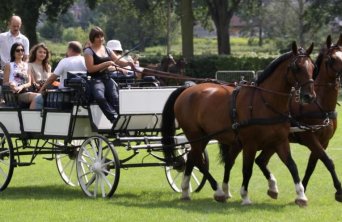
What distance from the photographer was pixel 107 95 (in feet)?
38.8

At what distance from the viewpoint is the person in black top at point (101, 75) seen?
38.1ft

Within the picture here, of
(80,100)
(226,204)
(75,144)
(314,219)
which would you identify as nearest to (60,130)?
(80,100)

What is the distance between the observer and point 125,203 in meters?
10.9

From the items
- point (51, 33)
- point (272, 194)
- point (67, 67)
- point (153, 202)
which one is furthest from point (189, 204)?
point (51, 33)

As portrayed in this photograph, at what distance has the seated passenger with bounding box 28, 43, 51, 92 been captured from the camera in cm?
1314

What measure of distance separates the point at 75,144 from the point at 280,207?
168 inches

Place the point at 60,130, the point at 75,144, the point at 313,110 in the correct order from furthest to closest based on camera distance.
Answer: the point at 75,144 < the point at 60,130 < the point at 313,110

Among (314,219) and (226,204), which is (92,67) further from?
(314,219)

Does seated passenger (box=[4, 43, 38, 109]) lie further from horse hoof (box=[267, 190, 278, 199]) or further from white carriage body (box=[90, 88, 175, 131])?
horse hoof (box=[267, 190, 278, 199])

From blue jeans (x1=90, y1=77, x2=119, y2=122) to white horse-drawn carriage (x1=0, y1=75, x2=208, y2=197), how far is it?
13cm

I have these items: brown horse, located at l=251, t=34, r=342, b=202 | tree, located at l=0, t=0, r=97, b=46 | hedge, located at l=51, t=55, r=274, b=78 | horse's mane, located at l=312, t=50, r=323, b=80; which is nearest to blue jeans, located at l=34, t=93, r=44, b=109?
brown horse, located at l=251, t=34, r=342, b=202

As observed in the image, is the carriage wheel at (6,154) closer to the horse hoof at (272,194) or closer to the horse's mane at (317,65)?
the horse hoof at (272,194)

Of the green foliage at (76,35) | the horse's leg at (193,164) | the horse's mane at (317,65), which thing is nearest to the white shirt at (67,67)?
the horse's leg at (193,164)

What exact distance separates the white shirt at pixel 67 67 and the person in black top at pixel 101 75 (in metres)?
0.59
